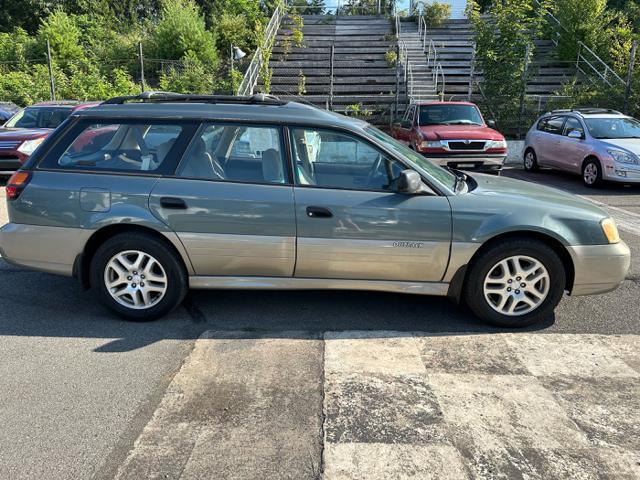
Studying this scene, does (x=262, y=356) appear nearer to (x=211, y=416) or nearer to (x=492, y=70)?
(x=211, y=416)

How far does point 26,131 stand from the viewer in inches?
456

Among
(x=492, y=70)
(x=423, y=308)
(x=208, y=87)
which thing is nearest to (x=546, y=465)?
(x=423, y=308)

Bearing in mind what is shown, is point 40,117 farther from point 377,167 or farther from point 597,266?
point 597,266

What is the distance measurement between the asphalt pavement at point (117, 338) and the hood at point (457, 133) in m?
6.03

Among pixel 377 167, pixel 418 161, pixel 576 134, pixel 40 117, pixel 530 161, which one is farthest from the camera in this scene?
pixel 530 161

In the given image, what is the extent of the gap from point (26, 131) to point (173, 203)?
9.18 meters

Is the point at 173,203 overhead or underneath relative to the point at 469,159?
overhead

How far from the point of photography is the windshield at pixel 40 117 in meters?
12.2

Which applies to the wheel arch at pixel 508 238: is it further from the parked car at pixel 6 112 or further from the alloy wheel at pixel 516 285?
the parked car at pixel 6 112

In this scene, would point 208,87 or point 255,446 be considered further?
point 208,87

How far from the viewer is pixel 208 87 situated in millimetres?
20016

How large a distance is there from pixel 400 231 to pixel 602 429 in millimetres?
1855

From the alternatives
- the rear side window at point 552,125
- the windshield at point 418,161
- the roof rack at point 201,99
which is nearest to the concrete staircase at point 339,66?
the rear side window at point 552,125

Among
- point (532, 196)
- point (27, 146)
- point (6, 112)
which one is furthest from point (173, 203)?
point (6, 112)
